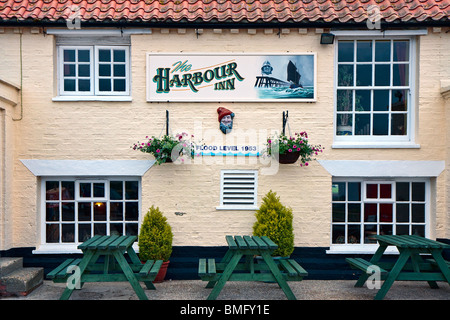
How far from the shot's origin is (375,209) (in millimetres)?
7852

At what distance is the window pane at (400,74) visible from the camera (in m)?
7.85

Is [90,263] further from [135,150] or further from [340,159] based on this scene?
[340,159]

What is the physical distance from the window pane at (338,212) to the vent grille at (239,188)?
157 centimetres

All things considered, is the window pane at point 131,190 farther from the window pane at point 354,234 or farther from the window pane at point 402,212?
the window pane at point 402,212

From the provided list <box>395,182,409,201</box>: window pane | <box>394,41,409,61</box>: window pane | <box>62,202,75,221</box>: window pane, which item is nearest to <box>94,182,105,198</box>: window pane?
<box>62,202,75,221</box>: window pane

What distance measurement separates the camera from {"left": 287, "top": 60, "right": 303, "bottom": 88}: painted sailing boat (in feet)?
25.1

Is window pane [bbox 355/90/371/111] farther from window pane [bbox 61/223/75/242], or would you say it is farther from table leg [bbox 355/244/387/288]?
window pane [bbox 61/223/75/242]

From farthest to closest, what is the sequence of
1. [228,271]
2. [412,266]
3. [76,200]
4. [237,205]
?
1. [76,200]
2. [237,205]
3. [412,266]
4. [228,271]

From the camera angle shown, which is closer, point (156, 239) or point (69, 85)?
point (156, 239)

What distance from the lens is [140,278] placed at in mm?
5875

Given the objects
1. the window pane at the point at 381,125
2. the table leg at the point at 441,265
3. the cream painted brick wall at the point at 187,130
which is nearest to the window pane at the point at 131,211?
the cream painted brick wall at the point at 187,130

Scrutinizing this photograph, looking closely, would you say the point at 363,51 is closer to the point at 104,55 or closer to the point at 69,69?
the point at 104,55

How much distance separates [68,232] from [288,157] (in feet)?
14.2

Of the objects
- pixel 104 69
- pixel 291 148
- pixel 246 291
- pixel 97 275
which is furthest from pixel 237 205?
pixel 104 69
